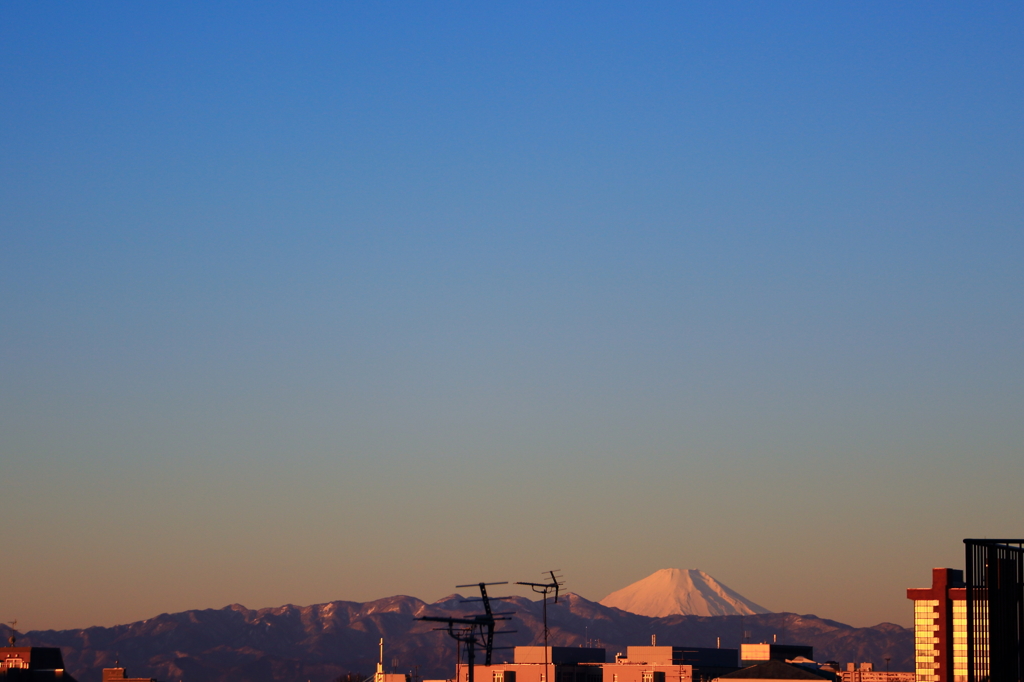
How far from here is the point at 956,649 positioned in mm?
129875

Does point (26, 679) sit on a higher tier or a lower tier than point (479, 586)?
lower

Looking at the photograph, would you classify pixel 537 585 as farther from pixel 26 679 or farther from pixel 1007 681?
pixel 1007 681

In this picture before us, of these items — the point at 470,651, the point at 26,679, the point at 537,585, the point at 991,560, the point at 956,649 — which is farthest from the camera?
the point at 26,679

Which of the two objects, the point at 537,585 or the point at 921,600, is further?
the point at 537,585

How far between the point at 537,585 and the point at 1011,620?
110 meters

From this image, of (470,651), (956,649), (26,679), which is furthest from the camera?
(26,679)

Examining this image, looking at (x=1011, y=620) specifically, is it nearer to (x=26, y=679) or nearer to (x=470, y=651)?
(x=470, y=651)

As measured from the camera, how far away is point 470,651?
148 metres

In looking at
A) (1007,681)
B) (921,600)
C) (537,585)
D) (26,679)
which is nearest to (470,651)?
(537,585)

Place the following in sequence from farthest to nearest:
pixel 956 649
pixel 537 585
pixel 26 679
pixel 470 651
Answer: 1. pixel 26 679
2. pixel 537 585
3. pixel 470 651
4. pixel 956 649


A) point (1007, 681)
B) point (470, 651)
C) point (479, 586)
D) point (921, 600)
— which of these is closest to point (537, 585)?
point (479, 586)

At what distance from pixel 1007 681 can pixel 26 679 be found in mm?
163665

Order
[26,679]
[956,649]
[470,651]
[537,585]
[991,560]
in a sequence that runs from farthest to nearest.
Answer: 1. [26,679]
2. [537,585]
3. [470,651]
4. [956,649]
5. [991,560]

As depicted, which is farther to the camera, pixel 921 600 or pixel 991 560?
pixel 921 600
